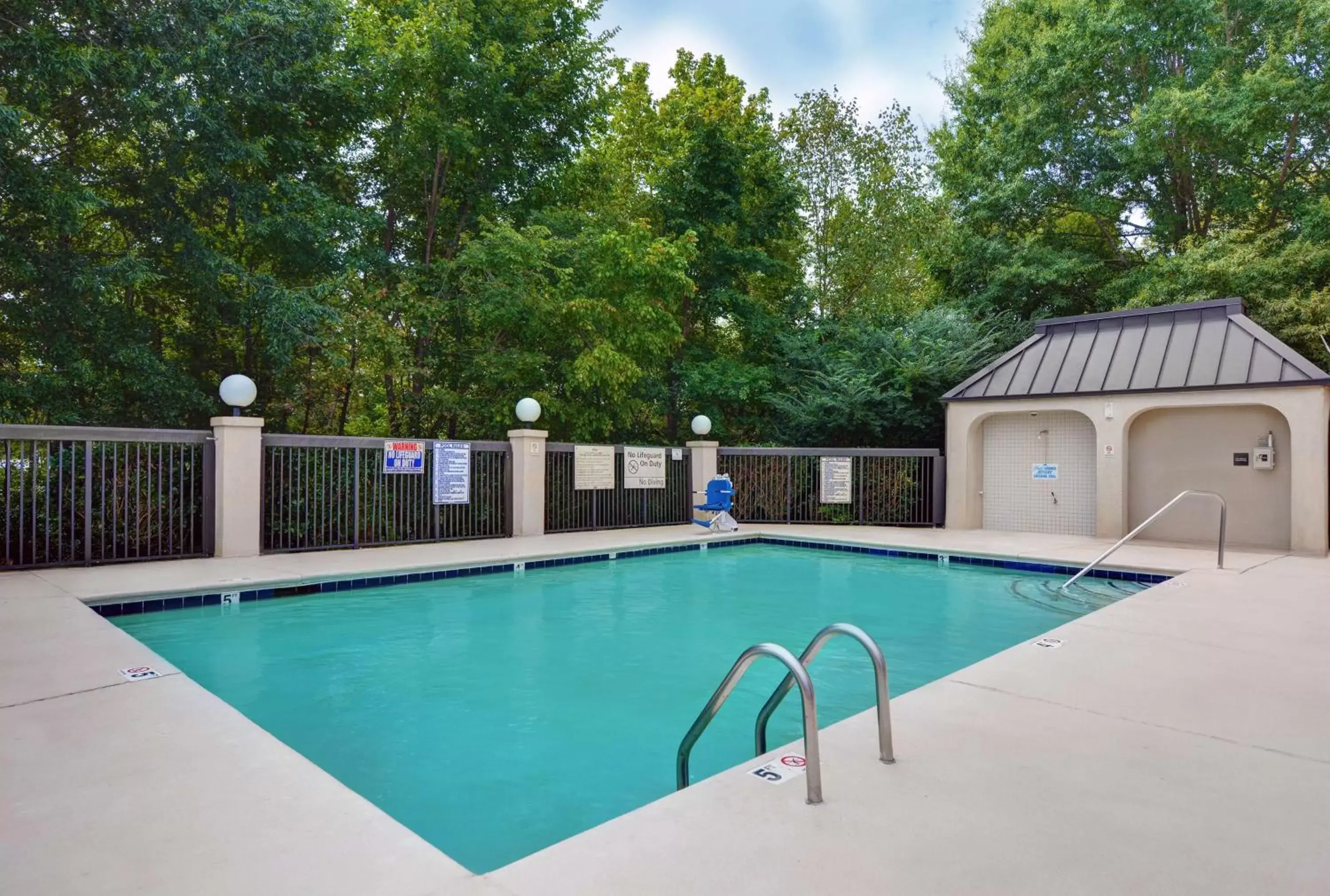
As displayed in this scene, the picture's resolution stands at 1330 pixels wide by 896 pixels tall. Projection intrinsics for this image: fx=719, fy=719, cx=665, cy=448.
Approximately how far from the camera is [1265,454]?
367 inches

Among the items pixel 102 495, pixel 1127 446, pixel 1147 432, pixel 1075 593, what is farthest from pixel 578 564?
pixel 1147 432

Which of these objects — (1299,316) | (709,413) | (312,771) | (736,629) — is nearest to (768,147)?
(709,413)

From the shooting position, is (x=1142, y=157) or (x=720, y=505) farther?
(x=1142, y=157)

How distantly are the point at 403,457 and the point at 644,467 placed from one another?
3.99 metres

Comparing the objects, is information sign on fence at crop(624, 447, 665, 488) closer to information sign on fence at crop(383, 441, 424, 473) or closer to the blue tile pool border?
the blue tile pool border

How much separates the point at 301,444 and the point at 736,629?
18.7ft

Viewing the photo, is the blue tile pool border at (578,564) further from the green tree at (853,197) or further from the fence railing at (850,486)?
the green tree at (853,197)

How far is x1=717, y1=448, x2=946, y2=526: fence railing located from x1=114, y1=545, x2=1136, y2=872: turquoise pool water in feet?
13.6

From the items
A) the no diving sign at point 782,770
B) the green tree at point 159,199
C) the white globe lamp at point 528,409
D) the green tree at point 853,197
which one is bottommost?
the no diving sign at point 782,770

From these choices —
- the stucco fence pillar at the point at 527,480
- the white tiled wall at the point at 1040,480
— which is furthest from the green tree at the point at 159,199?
the white tiled wall at the point at 1040,480

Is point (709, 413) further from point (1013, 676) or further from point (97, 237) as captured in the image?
point (1013, 676)

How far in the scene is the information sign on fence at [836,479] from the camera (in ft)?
40.8

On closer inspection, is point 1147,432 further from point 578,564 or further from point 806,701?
point 806,701

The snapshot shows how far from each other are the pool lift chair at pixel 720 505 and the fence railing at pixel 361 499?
3.08 metres
